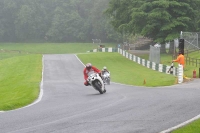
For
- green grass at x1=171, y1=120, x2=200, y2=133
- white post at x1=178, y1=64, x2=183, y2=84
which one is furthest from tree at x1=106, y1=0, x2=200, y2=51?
green grass at x1=171, y1=120, x2=200, y2=133

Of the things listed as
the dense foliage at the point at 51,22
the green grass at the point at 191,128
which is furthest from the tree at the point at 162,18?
the dense foliage at the point at 51,22

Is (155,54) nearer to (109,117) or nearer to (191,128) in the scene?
(109,117)

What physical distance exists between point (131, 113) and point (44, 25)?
118 m

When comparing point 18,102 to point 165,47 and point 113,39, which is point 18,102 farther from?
point 113,39

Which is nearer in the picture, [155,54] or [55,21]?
[155,54]

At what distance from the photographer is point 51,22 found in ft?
424

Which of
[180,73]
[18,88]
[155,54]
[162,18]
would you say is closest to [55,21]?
A: [162,18]

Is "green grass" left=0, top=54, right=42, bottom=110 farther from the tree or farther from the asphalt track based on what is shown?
the tree

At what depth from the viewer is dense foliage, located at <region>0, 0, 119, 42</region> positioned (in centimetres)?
12456

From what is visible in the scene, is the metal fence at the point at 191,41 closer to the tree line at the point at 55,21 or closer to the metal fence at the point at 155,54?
the metal fence at the point at 155,54

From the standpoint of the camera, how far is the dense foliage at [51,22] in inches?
4904

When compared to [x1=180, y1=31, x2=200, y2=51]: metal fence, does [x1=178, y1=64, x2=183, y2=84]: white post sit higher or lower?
lower

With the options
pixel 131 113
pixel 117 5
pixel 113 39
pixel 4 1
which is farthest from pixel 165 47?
pixel 4 1

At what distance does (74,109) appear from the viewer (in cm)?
1420
